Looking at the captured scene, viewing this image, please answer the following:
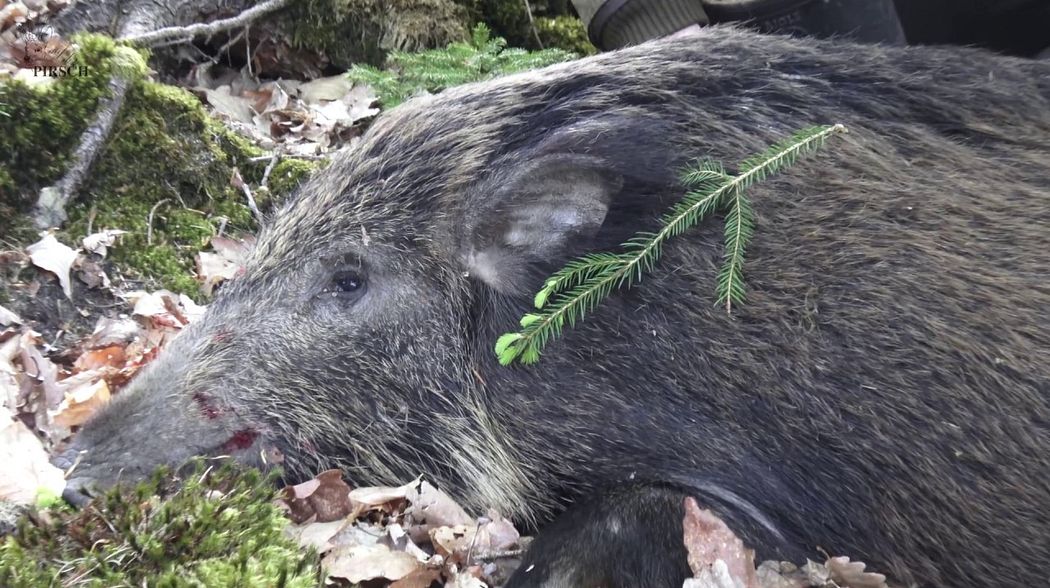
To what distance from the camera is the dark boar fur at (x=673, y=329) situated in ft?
8.71

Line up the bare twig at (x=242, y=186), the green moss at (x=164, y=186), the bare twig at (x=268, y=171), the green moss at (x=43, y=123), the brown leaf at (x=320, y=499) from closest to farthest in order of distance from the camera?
the brown leaf at (x=320, y=499), the green moss at (x=43, y=123), the green moss at (x=164, y=186), the bare twig at (x=242, y=186), the bare twig at (x=268, y=171)

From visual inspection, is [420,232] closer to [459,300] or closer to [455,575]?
[459,300]

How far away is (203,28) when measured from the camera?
588cm

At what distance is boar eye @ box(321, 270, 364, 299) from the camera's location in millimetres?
3297

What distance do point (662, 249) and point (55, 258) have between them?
286 centimetres

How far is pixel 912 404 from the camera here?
267cm

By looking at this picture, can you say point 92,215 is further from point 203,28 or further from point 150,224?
point 203,28

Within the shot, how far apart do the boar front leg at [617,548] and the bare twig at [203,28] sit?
410 centimetres

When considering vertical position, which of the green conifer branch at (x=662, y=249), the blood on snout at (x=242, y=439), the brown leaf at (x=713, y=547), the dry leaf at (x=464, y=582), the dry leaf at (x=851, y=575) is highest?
the green conifer branch at (x=662, y=249)

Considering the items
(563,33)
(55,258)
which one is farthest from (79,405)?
(563,33)

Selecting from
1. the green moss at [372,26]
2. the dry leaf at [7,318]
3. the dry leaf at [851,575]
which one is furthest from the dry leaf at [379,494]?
the green moss at [372,26]

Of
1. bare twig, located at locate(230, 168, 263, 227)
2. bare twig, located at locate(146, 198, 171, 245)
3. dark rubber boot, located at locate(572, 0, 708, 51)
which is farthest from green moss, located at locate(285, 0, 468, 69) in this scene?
bare twig, located at locate(146, 198, 171, 245)

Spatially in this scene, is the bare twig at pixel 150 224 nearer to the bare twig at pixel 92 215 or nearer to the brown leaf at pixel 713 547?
the bare twig at pixel 92 215

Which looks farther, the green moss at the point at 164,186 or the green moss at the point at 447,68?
the green moss at the point at 447,68
